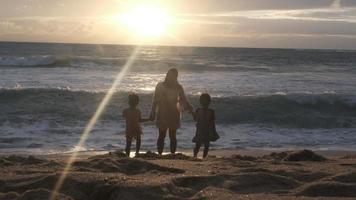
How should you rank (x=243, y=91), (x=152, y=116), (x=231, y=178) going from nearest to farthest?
1. (x=231, y=178)
2. (x=152, y=116)
3. (x=243, y=91)

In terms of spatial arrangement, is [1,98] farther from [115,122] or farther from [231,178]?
[231,178]

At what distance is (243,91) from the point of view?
21.6m

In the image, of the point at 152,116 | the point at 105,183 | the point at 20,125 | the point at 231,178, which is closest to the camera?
the point at 105,183

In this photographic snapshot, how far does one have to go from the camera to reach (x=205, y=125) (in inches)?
304

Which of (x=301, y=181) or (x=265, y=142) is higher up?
(x=301, y=181)

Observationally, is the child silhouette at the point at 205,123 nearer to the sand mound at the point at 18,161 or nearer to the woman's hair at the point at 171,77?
the woman's hair at the point at 171,77

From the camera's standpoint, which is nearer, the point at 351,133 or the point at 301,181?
the point at 301,181

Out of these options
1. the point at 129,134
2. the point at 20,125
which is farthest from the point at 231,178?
the point at 20,125

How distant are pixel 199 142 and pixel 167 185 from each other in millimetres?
3568

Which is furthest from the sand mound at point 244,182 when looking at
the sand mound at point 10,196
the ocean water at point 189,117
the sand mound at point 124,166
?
the ocean water at point 189,117

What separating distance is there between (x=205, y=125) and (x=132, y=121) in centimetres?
111

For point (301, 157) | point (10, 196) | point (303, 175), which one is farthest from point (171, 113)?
point (10, 196)

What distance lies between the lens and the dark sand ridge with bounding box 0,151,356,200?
13.2 ft

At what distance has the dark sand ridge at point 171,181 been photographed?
13.2ft
